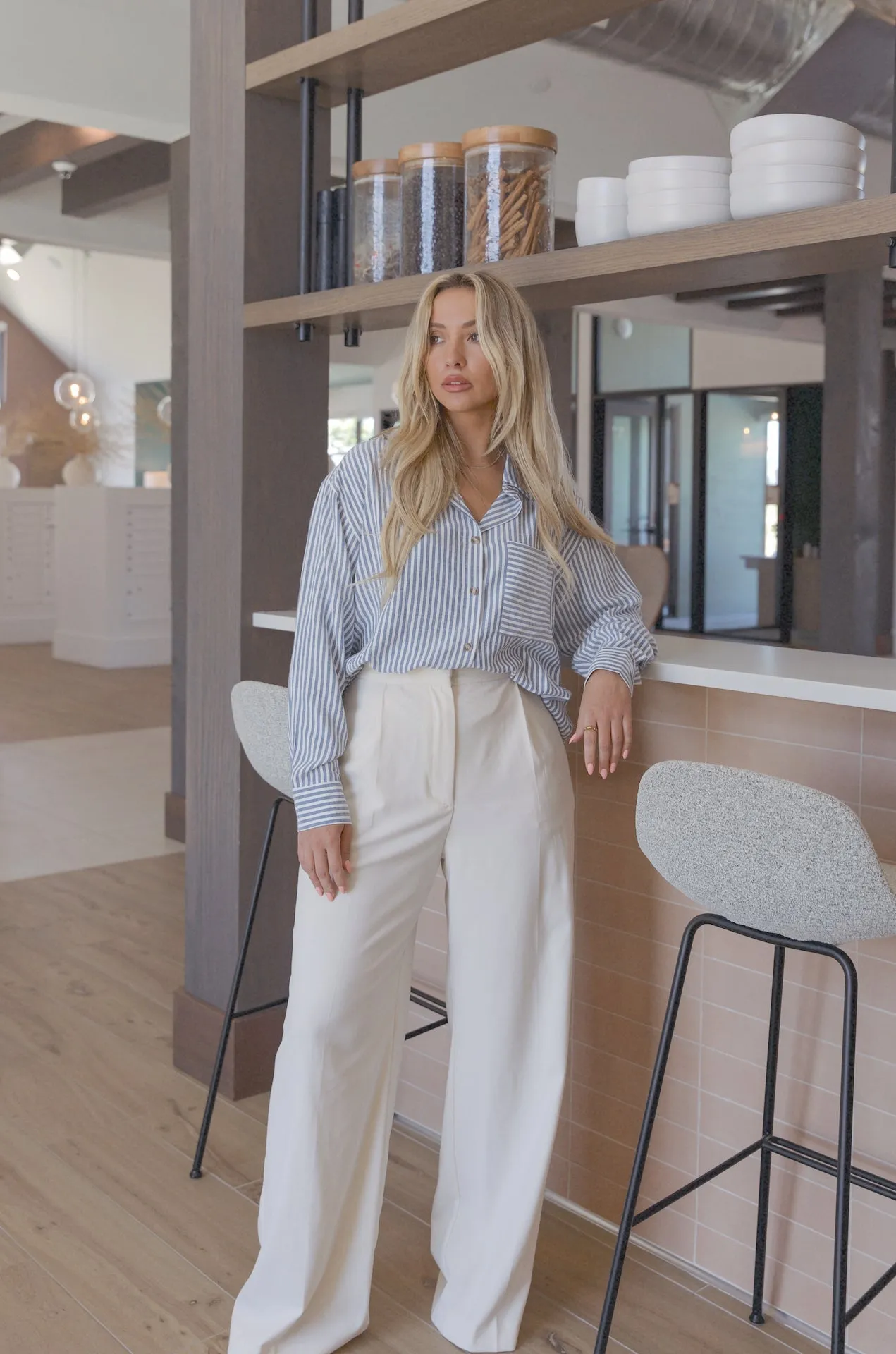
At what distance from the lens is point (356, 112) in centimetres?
269

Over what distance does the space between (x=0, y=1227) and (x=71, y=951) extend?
5.05 ft

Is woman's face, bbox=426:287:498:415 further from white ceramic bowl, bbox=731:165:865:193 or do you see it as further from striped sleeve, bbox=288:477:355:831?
white ceramic bowl, bbox=731:165:865:193

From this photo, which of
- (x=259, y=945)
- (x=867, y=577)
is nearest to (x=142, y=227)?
(x=867, y=577)

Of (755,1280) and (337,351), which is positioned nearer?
(755,1280)

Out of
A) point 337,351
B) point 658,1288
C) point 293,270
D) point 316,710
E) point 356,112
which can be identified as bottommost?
point 658,1288

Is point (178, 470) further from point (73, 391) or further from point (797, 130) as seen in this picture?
point (73, 391)

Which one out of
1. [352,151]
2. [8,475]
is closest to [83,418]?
[8,475]

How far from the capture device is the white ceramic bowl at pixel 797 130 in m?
1.91

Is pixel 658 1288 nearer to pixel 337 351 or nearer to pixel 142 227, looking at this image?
pixel 142 227

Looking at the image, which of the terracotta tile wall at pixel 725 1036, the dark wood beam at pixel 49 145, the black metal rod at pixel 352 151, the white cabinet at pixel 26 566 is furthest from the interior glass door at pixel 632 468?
the terracotta tile wall at pixel 725 1036

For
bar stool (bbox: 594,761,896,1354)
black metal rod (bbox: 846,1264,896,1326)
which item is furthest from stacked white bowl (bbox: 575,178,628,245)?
black metal rod (bbox: 846,1264,896,1326)

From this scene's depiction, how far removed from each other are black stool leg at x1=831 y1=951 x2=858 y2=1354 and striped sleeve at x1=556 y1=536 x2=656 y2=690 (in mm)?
568

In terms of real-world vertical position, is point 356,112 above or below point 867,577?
above

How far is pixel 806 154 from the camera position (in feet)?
6.24
